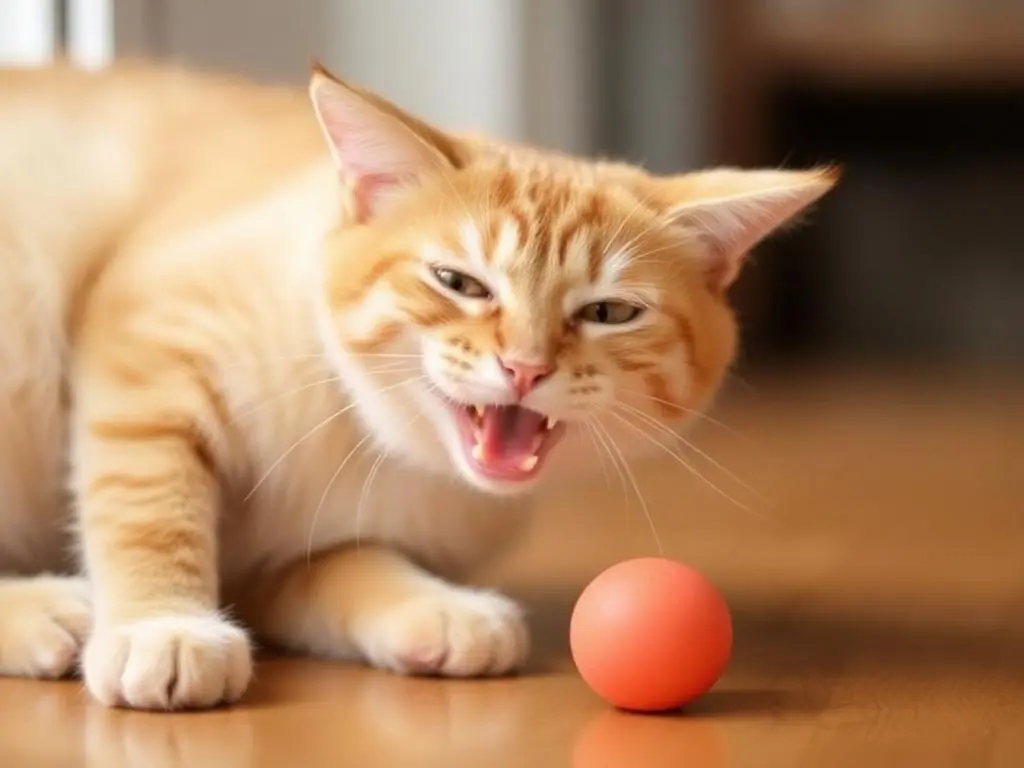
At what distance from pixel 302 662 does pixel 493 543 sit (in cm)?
23

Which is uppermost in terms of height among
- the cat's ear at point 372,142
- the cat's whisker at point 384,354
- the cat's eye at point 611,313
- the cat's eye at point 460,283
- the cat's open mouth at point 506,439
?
the cat's ear at point 372,142

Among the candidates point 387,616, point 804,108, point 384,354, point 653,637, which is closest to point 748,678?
point 653,637

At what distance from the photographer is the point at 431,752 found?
3.55 feet

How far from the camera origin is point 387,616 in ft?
4.27

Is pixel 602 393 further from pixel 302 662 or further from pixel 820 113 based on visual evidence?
pixel 820 113

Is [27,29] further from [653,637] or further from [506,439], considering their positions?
[653,637]

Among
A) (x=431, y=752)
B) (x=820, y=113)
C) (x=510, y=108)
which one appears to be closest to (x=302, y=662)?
(x=431, y=752)

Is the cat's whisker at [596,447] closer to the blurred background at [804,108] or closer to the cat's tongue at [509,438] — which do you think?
the cat's tongue at [509,438]

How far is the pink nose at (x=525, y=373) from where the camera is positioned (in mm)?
1176

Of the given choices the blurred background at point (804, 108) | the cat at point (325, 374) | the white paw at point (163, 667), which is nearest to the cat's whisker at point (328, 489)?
the cat at point (325, 374)

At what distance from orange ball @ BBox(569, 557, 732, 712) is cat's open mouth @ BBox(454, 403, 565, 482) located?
124 mm

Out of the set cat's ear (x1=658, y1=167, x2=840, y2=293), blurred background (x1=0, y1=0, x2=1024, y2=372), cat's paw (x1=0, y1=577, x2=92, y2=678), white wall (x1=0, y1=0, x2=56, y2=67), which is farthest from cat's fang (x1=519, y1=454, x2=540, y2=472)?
blurred background (x1=0, y1=0, x2=1024, y2=372)

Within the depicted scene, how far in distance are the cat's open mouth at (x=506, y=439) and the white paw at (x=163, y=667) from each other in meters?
0.25

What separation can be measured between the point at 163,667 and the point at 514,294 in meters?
0.38
